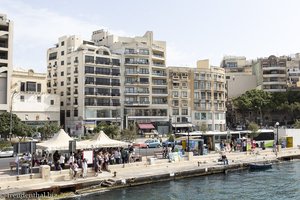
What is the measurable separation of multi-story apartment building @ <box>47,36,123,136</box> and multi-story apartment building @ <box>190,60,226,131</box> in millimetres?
21338

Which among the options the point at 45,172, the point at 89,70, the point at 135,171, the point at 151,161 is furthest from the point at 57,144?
the point at 89,70

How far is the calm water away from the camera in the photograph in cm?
3281

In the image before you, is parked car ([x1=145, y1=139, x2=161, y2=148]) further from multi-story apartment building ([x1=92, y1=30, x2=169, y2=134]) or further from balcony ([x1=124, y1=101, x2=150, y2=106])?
balcony ([x1=124, y1=101, x2=150, y2=106])

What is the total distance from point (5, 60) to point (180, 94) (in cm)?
4550

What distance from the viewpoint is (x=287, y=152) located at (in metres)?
60.1

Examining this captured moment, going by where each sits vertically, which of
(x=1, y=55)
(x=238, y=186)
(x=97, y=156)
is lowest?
(x=238, y=186)

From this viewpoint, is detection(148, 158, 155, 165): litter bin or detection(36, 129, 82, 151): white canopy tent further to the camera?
detection(148, 158, 155, 165): litter bin

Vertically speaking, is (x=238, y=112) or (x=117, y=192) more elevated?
(x=238, y=112)

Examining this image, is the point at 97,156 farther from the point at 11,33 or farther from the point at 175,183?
the point at 11,33

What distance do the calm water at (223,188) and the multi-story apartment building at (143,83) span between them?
183 feet

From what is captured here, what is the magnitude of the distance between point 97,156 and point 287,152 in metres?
34.5

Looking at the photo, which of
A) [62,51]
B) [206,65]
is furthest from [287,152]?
[62,51]

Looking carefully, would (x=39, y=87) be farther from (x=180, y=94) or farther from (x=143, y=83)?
(x=180, y=94)

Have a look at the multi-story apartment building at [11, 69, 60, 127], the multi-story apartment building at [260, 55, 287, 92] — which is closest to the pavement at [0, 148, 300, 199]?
the multi-story apartment building at [11, 69, 60, 127]
